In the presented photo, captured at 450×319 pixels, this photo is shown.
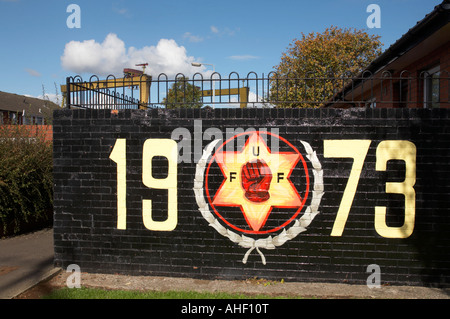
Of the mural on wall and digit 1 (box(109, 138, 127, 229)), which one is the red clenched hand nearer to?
the mural on wall

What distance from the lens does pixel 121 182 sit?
16.0ft

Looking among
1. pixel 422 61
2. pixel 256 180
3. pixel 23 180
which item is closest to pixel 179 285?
pixel 256 180

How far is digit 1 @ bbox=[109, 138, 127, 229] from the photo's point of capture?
4875 mm

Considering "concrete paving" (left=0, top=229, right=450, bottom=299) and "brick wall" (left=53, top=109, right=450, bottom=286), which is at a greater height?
"brick wall" (left=53, top=109, right=450, bottom=286)

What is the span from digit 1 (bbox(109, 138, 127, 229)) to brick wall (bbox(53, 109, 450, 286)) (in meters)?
0.01

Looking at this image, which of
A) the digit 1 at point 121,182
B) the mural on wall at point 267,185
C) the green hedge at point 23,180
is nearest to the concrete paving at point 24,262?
the green hedge at point 23,180

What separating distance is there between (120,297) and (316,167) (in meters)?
2.91

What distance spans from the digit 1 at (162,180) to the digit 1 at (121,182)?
10.7 inches

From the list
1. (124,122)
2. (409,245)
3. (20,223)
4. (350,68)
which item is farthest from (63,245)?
(350,68)

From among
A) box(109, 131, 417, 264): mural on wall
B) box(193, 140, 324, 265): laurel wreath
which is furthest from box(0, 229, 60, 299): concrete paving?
box(193, 140, 324, 265): laurel wreath

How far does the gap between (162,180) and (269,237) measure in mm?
1636

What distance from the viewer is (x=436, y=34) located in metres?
4.99

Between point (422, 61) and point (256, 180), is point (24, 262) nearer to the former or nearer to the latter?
point (256, 180)

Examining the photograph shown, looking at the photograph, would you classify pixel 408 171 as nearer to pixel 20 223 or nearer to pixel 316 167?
pixel 316 167
